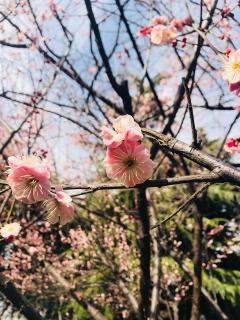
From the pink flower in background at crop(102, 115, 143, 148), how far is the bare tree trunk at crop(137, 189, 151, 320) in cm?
171

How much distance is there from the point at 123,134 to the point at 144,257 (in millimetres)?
1910

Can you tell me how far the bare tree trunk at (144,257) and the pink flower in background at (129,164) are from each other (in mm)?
1627

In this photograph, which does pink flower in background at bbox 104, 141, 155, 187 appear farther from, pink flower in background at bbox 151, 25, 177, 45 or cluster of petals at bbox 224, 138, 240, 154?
pink flower in background at bbox 151, 25, 177, 45

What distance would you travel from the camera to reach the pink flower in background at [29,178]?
141 centimetres

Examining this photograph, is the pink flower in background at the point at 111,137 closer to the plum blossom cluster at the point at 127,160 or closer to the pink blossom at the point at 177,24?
the plum blossom cluster at the point at 127,160

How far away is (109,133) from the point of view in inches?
51.0

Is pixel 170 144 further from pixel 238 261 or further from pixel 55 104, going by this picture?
pixel 238 261

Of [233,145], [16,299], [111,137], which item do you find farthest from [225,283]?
[111,137]

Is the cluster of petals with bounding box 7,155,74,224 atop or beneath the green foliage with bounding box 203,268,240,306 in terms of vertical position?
beneath

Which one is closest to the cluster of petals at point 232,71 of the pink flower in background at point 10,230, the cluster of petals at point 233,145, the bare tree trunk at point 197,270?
the cluster of petals at point 233,145

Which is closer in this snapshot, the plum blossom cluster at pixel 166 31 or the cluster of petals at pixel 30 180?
the cluster of petals at pixel 30 180

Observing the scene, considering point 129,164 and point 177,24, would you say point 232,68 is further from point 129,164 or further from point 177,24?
point 177,24

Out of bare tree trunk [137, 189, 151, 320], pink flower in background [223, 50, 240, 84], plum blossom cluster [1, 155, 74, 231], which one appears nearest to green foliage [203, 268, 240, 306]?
bare tree trunk [137, 189, 151, 320]

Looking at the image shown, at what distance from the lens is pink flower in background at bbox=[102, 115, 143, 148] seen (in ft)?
4.21
